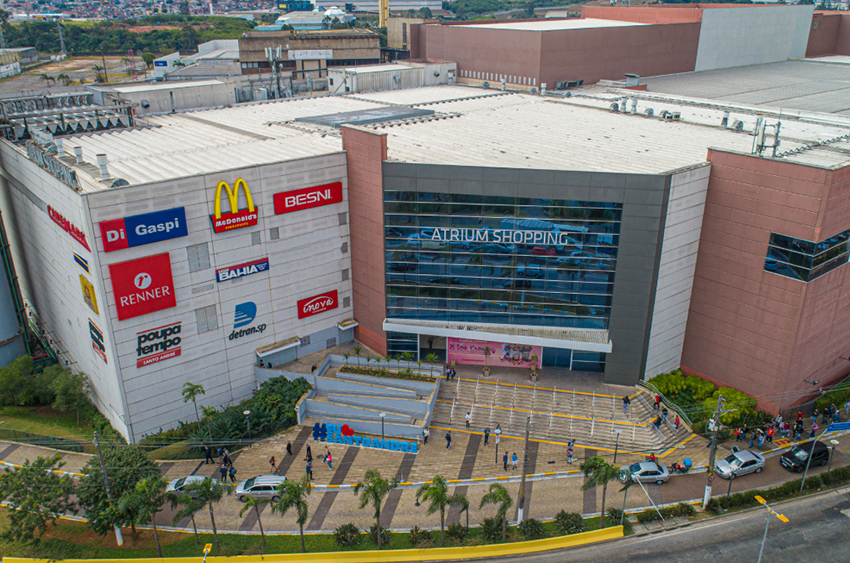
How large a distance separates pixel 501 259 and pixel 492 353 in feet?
32.9

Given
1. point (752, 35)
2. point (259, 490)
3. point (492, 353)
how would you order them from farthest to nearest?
point (752, 35)
point (492, 353)
point (259, 490)

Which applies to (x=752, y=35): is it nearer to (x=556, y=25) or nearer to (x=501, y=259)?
(x=556, y=25)

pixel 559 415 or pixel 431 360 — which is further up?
pixel 431 360

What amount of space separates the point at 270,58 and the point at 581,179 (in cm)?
6336

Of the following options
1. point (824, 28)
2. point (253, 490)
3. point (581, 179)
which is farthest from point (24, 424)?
point (824, 28)

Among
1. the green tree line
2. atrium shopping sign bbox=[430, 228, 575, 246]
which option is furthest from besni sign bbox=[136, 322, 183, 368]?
the green tree line

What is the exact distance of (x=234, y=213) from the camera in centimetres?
5181

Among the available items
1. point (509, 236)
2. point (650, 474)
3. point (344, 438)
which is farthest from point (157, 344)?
point (650, 474)

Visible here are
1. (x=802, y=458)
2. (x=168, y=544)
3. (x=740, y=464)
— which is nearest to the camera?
(x=168, y=544)

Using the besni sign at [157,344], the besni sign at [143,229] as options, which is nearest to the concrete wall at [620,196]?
the besni sign at [143,229]

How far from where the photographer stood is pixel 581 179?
52.3 m

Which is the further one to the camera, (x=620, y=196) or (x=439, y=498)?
(x=620, y=196)

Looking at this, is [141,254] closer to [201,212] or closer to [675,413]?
[201,212]

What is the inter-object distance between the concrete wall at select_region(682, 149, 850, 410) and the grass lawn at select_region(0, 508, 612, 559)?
22539 millimetres
